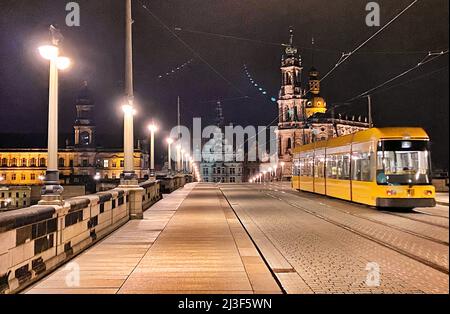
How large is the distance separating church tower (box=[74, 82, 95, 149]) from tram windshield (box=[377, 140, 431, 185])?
112975mm

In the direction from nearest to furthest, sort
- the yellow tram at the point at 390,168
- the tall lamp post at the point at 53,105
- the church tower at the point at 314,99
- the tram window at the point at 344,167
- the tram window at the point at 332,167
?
the tall lamp post at the point at 53,105, the yellow tram at the point at 390,168, the tram window at the point at 344,167, the tram window at the point at 332,167, the church tower at the point at 314,99

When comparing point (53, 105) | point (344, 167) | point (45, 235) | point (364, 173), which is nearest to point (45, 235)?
point (45, 235)

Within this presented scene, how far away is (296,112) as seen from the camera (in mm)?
139125

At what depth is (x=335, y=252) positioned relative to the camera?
41.5 feet

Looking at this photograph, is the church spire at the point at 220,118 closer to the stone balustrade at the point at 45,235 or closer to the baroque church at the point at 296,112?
the baroque church at the point at 296,112

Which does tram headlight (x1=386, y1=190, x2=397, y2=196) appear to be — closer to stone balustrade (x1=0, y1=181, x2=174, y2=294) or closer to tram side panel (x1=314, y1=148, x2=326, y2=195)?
tram side panel (x1=314, y1=148, x2=326, y2=195)

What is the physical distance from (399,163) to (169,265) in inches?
542

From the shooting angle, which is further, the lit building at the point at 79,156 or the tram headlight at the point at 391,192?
the lit building at the point at 79,156

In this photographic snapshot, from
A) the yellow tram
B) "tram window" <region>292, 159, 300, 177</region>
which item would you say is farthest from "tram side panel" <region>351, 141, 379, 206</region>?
"tram window" <region>292, 159, 300, 177</region>

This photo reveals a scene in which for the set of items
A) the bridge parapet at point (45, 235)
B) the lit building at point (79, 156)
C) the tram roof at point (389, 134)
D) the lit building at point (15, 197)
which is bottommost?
the lit building at point (15, 197)

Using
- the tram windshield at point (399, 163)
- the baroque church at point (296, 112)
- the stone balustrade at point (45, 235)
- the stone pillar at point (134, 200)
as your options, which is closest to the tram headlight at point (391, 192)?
the tram windshield at point (399, 163)

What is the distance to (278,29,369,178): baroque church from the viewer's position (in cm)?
13438

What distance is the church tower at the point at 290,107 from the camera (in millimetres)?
134125

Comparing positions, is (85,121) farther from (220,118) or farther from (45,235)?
(45,235)
